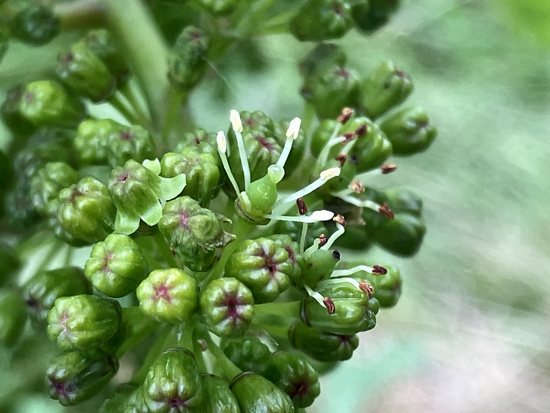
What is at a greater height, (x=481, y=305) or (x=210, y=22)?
(x=210, y=22)

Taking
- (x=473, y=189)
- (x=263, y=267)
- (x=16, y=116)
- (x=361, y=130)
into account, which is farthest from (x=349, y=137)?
(x=473, y=189)

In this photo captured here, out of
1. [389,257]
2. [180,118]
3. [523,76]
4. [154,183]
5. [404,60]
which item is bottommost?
[389,257]

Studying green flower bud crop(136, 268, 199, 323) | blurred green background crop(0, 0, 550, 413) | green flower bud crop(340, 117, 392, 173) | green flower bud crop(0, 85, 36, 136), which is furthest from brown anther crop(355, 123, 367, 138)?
blurred green background crop(0, 0, 550, 413)

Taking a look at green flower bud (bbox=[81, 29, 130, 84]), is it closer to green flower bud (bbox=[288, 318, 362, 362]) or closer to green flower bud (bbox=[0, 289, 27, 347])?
green flower bud (bbox=[0, 289, 27, 347])

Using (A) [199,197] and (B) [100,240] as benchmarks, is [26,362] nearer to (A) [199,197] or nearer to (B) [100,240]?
(B) [100,240]

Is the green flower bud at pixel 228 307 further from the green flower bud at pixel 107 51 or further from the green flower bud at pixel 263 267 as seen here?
the green flower bud at pixel 107 51

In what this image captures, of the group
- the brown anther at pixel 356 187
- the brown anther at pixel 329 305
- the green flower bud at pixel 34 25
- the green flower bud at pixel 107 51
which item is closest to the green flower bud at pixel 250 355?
the brown anther at pixel 329 305

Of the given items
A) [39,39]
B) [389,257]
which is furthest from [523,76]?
[39,39]

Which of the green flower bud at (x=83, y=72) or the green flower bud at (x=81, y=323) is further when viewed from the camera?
the green flower bud at (x=83, y=72)
